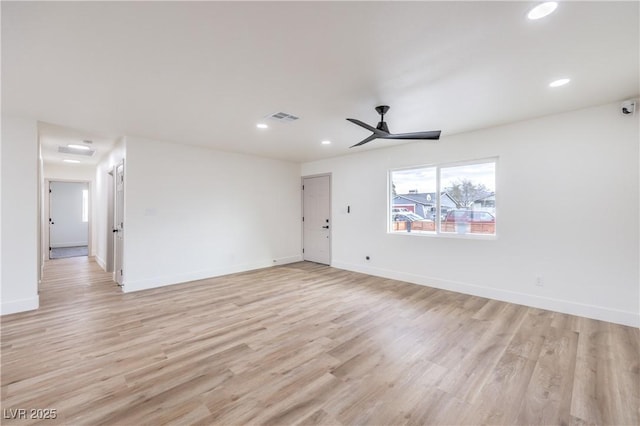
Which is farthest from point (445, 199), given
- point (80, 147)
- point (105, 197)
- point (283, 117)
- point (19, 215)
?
point (105, 197)

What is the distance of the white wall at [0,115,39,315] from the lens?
349cm

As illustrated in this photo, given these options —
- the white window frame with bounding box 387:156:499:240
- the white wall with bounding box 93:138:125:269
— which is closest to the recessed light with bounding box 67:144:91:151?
the white wall with bounding box 93:138:125:269

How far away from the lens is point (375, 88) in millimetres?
2762

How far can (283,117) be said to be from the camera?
11.9 ft

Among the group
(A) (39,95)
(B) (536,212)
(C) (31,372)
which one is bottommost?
(C) (31,372)

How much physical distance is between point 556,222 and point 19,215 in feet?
23.4

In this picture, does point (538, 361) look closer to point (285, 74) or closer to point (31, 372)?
point (285, 74)

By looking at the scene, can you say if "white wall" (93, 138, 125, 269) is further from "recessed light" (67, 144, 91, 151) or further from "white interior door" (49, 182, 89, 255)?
"white interior door" (49, 182, 89, 255)

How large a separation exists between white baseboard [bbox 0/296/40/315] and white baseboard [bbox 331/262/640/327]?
5430mm

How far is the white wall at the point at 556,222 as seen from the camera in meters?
3.15

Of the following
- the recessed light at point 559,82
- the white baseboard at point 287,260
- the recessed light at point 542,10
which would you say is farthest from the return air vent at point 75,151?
the recessed light at point 559,82

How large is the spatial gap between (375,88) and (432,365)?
2673 mm

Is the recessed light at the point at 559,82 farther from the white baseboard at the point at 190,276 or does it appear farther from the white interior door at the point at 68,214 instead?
the white interior door at the point at 68,214

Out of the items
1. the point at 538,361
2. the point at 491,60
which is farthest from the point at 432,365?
the point at 491,60
